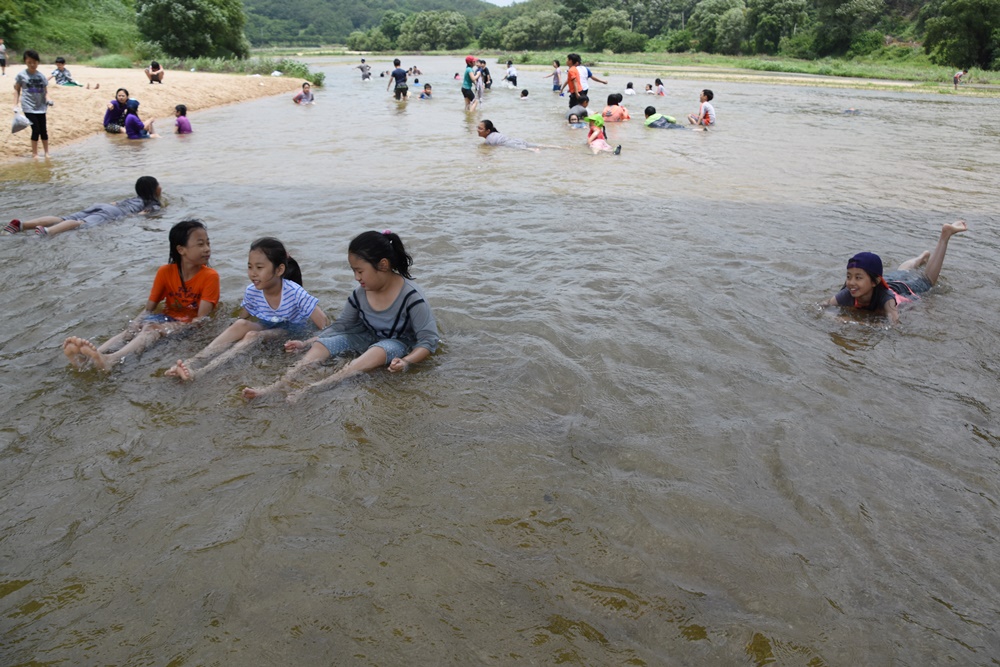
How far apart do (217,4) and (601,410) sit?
4558 centimetres

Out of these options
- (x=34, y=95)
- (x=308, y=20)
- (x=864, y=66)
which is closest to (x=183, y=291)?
(x=34, y=95)

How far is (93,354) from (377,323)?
1.85 metres

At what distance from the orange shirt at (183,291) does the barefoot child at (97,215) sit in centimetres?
351

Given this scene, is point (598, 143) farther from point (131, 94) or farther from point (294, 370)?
point (131, 94)

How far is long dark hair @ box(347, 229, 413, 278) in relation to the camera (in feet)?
14.5

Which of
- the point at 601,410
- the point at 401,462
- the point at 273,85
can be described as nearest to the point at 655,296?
the point at 601,410

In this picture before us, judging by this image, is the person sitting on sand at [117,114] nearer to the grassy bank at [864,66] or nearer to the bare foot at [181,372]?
the bare foot at [181,372]

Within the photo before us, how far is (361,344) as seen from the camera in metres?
4.98

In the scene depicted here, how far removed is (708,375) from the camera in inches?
187

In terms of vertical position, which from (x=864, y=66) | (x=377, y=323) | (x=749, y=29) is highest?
(x=749, y=29)

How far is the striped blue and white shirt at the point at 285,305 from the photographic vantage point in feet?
17.0

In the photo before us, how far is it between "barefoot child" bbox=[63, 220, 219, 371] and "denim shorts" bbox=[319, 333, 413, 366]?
3.85ft

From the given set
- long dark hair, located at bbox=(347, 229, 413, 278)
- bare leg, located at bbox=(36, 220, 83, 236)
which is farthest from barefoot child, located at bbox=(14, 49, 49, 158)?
long dark hair, located at bbox=(347, 229, 413, 278)

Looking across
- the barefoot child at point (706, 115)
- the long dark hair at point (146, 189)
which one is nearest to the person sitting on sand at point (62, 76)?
A: the long dark hair at point (146, 189)
